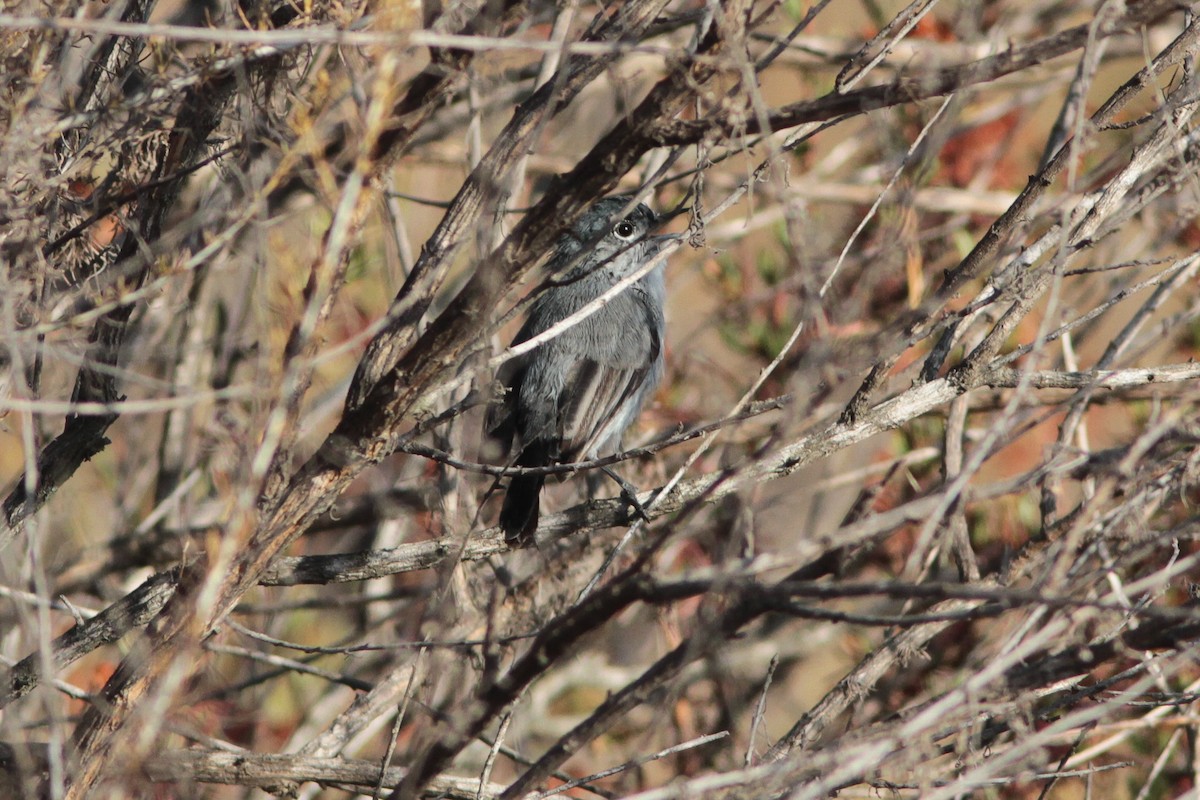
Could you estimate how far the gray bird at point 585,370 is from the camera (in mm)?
4973

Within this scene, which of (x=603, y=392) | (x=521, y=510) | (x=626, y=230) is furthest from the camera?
(x=626, y=230)

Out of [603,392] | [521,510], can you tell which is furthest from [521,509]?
[603,392]

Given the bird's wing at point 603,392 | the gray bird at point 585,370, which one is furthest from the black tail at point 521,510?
the bird's wing at point 603,392

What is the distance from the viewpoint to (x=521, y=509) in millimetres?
3953

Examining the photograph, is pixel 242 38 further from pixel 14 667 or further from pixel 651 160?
pixel 651 160

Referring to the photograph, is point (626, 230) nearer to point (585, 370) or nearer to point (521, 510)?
point (585, 370)

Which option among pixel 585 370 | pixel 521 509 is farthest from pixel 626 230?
pixel 521 509

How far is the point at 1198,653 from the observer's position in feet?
6.73

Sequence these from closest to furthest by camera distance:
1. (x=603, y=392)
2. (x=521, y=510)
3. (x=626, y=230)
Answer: (x=521, y=510) → (x=603, y=392) → (x=626, y=230)

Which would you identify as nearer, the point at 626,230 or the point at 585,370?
the point at 585,370

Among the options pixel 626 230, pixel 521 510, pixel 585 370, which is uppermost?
pixel 626 230

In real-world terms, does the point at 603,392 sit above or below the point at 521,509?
above

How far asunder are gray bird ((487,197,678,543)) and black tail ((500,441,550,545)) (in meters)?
0.67

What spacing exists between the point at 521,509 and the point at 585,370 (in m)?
1.24
